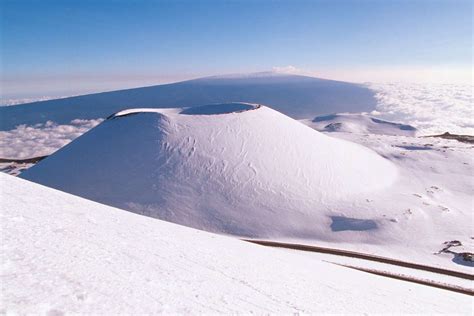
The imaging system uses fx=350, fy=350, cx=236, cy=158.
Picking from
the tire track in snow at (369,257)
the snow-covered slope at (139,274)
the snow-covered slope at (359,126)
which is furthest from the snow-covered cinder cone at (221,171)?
the snow-covered slope at (359,126)

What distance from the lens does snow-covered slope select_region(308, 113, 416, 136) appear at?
10825 cm

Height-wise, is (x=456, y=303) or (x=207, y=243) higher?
(x=207, y=243)

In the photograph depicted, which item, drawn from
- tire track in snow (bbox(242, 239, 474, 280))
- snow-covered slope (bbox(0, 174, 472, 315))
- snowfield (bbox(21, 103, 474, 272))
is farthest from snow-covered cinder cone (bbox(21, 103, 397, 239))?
snow-covered slope (bbox(0, 174, 472, 315))

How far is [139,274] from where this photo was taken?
633 cm

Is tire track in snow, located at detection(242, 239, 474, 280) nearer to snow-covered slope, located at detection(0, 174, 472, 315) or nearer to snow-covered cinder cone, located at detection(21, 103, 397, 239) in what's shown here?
snow-covered cinder cone, located at detection(21, 103, 397, 239)

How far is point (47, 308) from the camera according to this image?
14.6 ft

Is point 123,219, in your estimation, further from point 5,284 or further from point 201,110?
point 201,110

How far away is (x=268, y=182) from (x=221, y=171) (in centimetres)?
463

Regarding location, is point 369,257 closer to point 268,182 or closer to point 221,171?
point 268,182

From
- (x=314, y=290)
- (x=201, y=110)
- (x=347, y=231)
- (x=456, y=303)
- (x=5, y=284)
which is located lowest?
(x=347, y=231)

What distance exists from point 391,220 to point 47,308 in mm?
28196

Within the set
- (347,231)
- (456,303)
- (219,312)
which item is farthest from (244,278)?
(347,231)

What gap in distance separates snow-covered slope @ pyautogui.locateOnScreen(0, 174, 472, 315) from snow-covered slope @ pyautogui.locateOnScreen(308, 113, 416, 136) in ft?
317

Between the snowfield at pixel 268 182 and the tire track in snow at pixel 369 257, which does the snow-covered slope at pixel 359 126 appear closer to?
the snowfield at pixel 268 182
